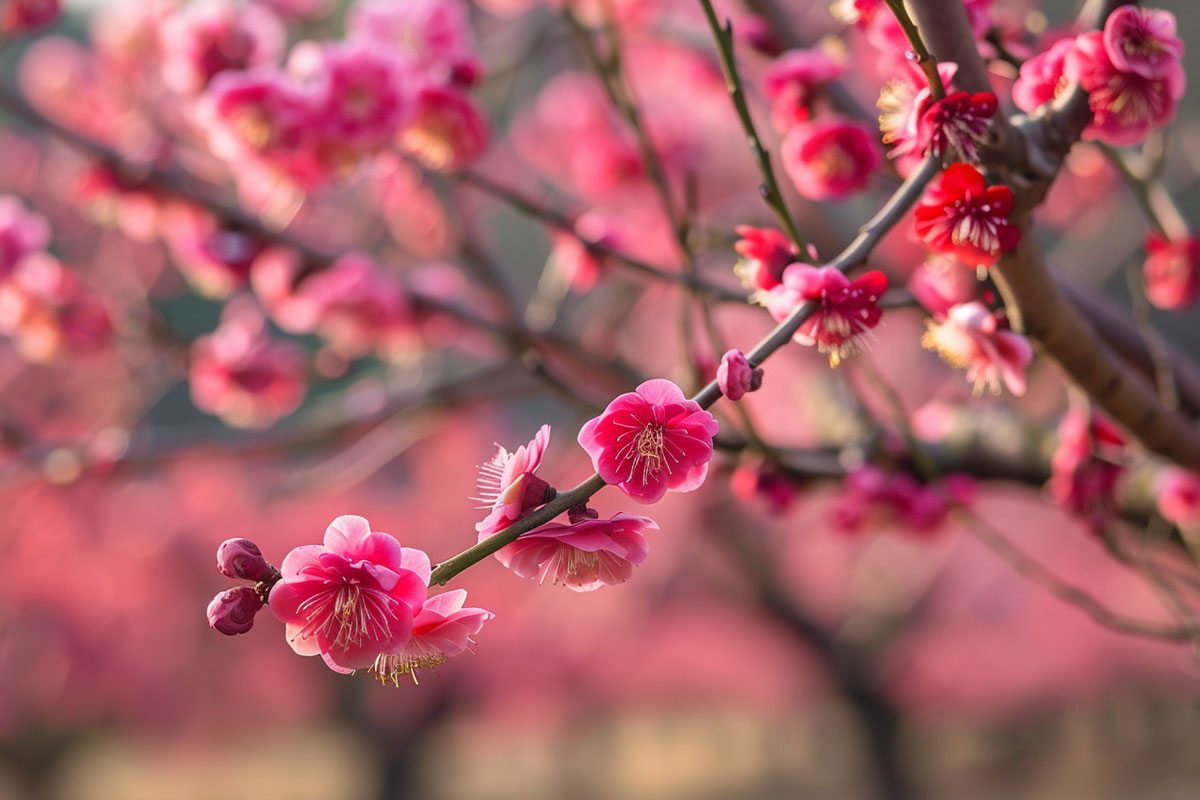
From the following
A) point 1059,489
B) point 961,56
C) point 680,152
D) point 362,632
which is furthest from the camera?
point 680,152

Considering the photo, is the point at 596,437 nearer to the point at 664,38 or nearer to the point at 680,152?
the point at 664,38

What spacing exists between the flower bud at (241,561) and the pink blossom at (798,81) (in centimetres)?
96

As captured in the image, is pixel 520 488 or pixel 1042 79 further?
pixel 1042 79

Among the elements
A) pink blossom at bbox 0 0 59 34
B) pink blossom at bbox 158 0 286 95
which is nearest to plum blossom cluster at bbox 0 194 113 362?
pink blossom at bbox 0 0 59 34

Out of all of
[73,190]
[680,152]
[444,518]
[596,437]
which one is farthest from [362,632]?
[444,518]

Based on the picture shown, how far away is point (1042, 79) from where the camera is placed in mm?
954

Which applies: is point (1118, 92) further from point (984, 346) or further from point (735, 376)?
point (735, 376)

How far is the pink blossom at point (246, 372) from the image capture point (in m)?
2.23

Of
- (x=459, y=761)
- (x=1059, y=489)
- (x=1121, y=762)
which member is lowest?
(x=459, y=761)

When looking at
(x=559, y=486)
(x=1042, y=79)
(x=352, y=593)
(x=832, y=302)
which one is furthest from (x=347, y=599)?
(x=559, y=486)

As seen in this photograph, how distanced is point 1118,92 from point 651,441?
0.61 m

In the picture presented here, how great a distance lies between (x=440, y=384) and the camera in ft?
6.86

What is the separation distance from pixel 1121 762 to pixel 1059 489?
941 centimetres

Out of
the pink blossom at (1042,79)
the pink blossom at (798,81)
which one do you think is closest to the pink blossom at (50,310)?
the pink blossom at (798,81)
